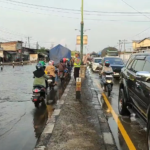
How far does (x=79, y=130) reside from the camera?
5.14 metres

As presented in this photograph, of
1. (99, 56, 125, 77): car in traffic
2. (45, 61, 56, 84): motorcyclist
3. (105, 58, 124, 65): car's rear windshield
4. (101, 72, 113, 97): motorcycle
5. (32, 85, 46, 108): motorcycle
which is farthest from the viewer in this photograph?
(105, 58, 124, 65): car's rear windshield

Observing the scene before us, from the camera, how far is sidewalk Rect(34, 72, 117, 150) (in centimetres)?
427

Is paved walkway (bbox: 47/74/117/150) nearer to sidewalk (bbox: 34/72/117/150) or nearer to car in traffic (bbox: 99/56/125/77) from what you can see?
sidewalk (bbox: 34/72/117/150)

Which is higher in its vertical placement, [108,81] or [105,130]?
[108,81]

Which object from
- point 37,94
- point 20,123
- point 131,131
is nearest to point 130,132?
point 131,131

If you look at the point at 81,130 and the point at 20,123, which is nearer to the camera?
the point at 81,130

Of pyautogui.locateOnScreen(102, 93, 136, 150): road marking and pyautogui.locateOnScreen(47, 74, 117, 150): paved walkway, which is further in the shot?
pyautogui.locateOnScreen(102, 93, 136, 150): road marking

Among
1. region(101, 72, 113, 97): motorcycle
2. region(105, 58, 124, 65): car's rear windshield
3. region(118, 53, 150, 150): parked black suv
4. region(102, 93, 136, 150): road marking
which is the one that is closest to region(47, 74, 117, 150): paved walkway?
region(102, 93, 136, 150): road marking

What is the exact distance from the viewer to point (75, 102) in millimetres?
8227

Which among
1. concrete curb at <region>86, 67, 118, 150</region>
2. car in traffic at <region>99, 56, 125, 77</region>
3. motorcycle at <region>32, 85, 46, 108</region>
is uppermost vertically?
car in traffic at <region>99, 56, 125, 77</region>

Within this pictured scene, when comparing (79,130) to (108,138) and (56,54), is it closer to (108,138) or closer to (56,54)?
(108,138)

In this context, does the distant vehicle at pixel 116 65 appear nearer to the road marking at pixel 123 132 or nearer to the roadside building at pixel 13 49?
the road marking at pixel 123 132

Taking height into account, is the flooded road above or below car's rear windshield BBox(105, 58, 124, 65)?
below

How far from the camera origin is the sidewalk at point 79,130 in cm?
427
